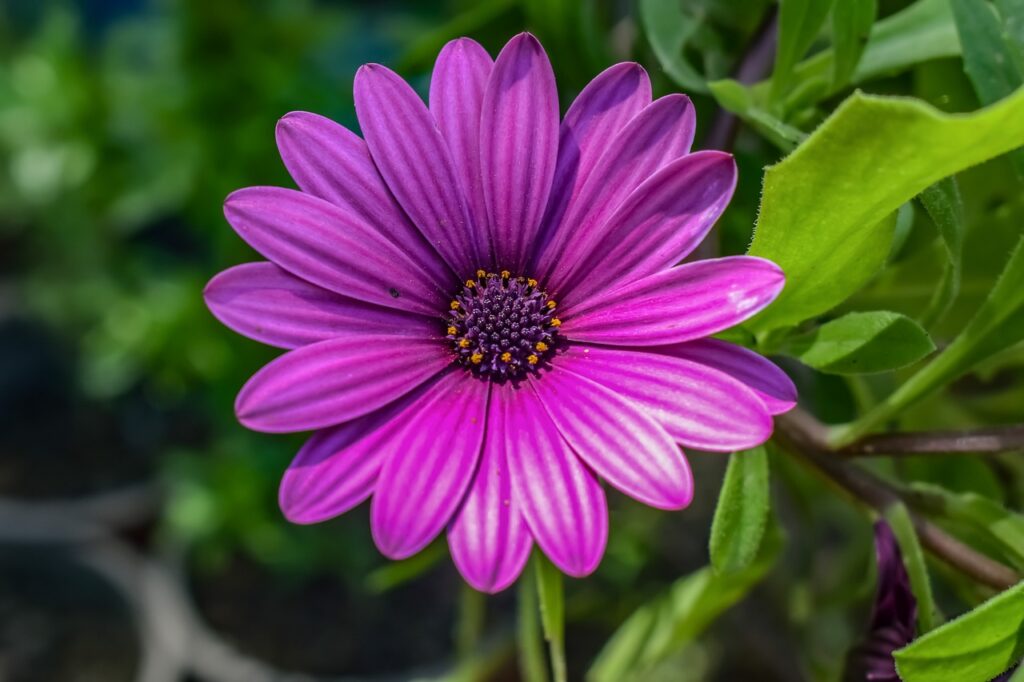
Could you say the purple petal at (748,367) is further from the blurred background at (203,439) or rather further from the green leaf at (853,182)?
the blurred background at (203,439)

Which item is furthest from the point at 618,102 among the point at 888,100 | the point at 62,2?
the point at 62,2

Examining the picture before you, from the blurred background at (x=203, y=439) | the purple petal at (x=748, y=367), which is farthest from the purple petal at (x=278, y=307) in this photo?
the blurred background at (x=203, y=439)

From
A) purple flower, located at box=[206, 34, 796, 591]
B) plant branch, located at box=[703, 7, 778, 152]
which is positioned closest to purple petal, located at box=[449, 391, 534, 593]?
purple flower, located at box=[206, 34, 796, 591]

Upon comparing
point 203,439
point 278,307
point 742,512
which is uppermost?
point 278,307

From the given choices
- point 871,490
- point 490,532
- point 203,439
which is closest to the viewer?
point 490,532

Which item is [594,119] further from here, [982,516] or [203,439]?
[203,439]

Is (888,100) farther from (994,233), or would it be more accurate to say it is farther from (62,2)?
(62,2)

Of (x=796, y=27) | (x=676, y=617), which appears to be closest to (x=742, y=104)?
(x=796, y=27)
